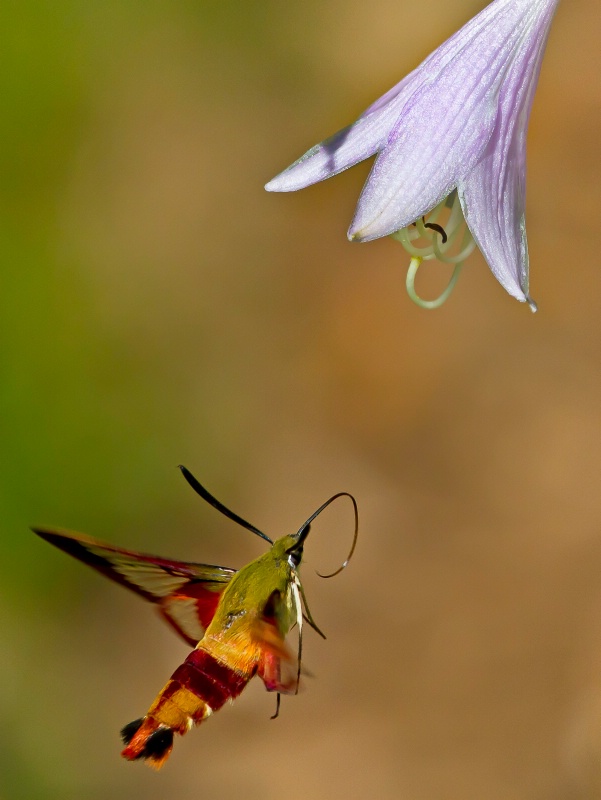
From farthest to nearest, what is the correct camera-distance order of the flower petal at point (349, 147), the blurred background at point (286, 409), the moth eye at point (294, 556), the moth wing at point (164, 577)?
the blurred background at point (286, 409), the moth eye at point (294, 556), the flower petal at point (349, 147), the moth wing at point (164, 577)

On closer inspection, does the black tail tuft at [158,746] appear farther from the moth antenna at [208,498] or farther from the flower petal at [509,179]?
the flower petal at [509,179]

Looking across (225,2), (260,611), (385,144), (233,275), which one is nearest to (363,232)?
(385,144)

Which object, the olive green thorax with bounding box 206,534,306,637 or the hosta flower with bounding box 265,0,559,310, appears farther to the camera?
the olive green thorax with bounding box 206,534,306,637

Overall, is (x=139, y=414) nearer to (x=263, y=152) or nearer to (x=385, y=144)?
(x=263, y=152)

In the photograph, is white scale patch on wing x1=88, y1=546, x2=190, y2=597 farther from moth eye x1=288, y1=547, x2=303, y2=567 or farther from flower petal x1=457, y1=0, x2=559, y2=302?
flower petal x1=457, y1=0, x2=559, y2=302

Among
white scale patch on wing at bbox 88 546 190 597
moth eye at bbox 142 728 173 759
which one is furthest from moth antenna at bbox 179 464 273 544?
moth eye at bbox 142 728 173 759

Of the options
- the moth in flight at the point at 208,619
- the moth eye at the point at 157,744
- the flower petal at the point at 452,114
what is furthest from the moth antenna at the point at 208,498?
the flower petal at the point at 452,114

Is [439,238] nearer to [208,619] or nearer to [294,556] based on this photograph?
[294,556]
